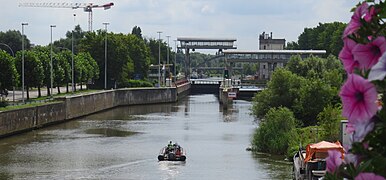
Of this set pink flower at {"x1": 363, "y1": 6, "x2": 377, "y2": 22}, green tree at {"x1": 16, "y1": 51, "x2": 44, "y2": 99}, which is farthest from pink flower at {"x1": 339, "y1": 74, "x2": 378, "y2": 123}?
green tree at {"x1": 16, "y1": 51, "x2": 44, "y2": 99}

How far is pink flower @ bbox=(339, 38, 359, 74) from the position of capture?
11.7 ft

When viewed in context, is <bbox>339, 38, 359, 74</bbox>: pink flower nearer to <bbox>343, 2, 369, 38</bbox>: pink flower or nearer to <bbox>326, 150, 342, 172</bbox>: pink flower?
<bbox>343, 2, 369, 38</bbox>: pink flower

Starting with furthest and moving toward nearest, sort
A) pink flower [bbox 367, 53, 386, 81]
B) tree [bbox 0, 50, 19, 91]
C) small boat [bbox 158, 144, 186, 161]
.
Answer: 1. tree [bbox 0, 50, 19, 91]
2. small boat [bbox 158, 144, 186, 161]
3. pink flower [bbox 367, 53, 386, 81]

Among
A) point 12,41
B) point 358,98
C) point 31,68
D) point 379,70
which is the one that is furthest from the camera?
point 12,41

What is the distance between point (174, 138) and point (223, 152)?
9.60 m

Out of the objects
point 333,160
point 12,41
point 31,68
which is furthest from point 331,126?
point 12,41

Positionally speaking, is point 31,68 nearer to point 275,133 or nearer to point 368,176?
point 275,133

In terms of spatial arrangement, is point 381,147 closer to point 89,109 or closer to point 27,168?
point 27,168

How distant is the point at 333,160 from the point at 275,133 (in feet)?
139

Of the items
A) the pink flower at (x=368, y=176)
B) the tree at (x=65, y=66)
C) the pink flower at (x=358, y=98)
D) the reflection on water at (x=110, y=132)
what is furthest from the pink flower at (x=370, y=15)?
the tree at (x=65, y=66)

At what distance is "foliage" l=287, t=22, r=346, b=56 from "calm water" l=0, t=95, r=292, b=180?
156 ft

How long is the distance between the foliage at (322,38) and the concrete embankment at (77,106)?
25872 mm

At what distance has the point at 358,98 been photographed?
3.34 meters

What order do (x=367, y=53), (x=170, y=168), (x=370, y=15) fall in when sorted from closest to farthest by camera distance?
(x=367, y=53) < (x=370, y=15) < (x=170, y=168)
